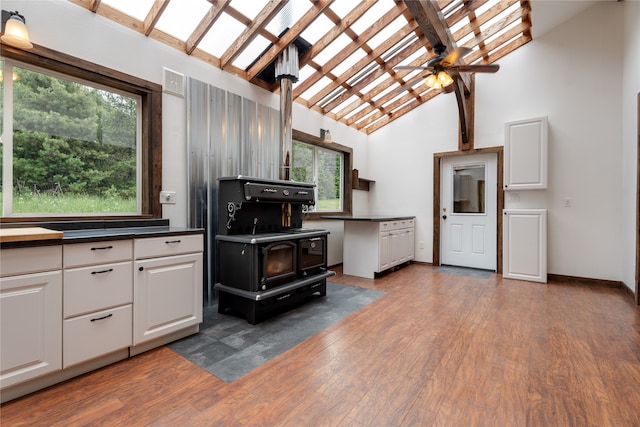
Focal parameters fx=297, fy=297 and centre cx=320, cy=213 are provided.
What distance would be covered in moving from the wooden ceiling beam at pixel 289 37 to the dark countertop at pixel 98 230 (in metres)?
2.10

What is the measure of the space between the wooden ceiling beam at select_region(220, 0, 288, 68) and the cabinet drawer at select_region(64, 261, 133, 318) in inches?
95.5

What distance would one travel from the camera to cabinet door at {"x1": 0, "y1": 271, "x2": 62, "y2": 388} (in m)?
1.56

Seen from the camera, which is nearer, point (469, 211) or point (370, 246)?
point (370, 246)

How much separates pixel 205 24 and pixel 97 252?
2276 millimetres

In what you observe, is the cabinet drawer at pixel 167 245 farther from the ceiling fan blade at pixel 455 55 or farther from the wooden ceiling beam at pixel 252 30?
the ceiling fan blade at pixel 455 55

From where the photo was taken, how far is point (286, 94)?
3686mm

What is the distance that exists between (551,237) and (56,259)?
5.76 m

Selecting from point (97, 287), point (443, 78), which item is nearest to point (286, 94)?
point (443, 78)

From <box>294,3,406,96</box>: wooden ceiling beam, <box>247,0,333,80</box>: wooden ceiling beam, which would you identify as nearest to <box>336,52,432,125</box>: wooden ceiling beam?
<box>294,3,406,96</box>: wooden ceiling beam

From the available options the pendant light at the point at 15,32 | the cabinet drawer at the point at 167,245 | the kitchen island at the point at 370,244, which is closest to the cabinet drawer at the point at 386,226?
the kitchen island at the point at 370,244

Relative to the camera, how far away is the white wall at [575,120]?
13.5 feet

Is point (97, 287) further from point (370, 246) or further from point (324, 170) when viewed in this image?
point (324, 170)

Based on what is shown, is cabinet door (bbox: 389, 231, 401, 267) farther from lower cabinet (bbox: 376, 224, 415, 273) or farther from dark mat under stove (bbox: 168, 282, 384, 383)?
dark mat under stove (bbox: 168, 282, 384, 383)

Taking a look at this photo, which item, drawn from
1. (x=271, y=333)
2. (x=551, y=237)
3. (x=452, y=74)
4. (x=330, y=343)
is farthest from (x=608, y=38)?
(x=271, y=333)
